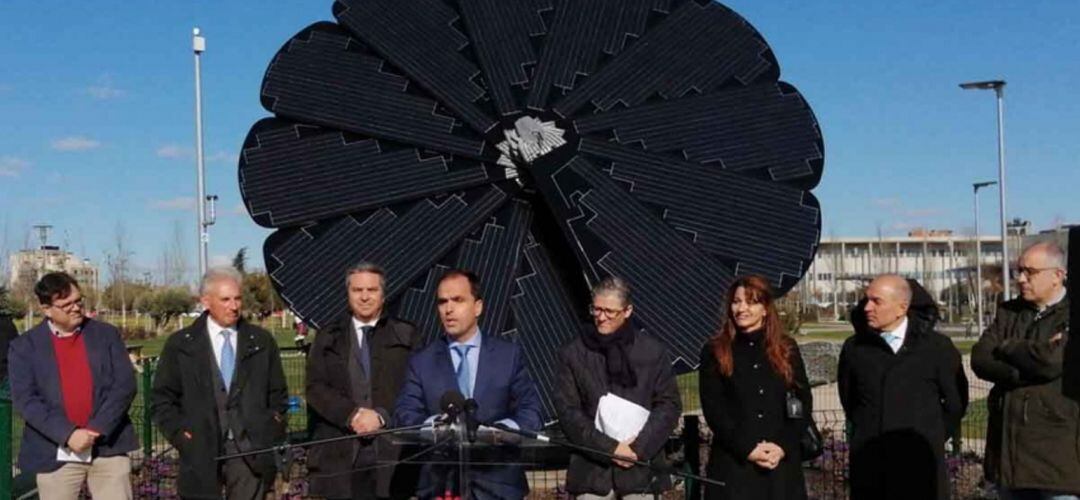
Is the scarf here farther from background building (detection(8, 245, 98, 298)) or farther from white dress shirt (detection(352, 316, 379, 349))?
background building (detection(8, 245, 98, 298))

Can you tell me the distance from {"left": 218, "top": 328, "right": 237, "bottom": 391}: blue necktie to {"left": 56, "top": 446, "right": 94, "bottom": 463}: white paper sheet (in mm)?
990

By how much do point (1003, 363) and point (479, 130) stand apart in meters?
4.42

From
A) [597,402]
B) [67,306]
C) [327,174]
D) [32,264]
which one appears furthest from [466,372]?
[32,264]

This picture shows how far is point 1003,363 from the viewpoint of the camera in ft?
22.1

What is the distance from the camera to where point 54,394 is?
754 cm

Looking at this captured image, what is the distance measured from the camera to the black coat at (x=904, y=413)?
7145 millimetres

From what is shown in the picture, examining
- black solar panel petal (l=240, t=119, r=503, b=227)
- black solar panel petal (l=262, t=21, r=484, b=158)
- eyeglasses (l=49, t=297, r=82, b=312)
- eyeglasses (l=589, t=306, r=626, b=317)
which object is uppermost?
black solar panel petal (l=262, t=21, r=484, b=158)

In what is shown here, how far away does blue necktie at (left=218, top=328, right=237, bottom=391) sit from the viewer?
743cm

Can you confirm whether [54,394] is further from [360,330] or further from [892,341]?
[892,341]

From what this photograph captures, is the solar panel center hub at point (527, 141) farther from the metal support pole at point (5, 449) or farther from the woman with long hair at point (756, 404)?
the metal support pole at point (5, 449)

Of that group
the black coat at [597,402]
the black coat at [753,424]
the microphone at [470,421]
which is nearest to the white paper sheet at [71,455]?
the black coat at [597,402]

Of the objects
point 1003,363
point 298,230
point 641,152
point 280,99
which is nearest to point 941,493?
point 1003,363

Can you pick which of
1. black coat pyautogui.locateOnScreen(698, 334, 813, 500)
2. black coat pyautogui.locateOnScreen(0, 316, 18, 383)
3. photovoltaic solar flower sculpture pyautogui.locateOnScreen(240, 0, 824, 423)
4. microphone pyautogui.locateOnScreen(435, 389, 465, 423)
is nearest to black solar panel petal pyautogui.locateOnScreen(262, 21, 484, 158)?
photovoltaic solar flower sculpture pyautogui.locateOnScreen(240, 0, 824, 423)

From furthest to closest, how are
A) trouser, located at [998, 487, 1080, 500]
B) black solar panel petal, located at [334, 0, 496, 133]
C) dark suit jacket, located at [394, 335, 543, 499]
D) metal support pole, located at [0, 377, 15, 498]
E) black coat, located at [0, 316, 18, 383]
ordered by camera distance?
→ 1. black coat, located at [0, 316, 18, 383]
2. black solar panel petal, located at [334, 0, 496, 133]
3. metal support pole, located at [0, 377, 15, 498]
4. trouser, located at [998, 487, 1080, 500]
5. dark suit jacket, located at [394, 335, 543, 499]
